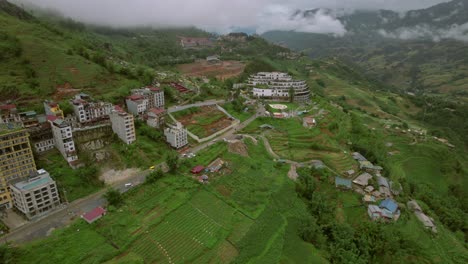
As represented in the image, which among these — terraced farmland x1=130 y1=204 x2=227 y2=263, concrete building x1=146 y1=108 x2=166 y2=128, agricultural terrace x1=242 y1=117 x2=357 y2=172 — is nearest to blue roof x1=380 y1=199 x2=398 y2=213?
agricultural terrace x1=242 y1=117 x2=357 y2=172

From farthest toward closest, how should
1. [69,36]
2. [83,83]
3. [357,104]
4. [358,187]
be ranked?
[357,104] < [69,36] < [83,83] < [358,187]

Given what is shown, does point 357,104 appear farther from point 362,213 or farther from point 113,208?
point 113,208

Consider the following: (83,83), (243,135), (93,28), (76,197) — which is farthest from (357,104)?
(93,28)

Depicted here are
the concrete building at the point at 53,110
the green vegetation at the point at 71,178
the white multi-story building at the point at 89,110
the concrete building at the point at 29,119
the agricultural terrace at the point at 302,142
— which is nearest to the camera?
the green vegetation at the point at 71,178

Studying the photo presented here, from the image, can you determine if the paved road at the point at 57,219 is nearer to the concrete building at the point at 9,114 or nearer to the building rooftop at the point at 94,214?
the building rooftop at the point at 94,214

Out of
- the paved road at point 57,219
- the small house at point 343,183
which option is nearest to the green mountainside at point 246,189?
the small house at point 343,183

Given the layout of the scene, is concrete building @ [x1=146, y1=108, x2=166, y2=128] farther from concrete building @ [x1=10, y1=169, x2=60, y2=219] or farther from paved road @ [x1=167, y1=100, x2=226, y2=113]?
concrete building @ [x1=10, y1=169, x2=60, y2=219]

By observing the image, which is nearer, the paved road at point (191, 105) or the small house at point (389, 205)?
the small house at point (389, 205)
